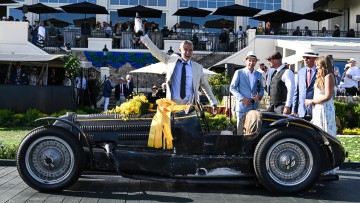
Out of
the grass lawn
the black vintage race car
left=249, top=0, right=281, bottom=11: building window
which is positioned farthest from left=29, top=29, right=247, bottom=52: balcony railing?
the black vintage race car

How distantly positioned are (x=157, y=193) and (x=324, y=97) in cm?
294

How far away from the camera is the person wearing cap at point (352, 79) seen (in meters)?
20.6

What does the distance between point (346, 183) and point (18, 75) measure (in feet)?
63.2

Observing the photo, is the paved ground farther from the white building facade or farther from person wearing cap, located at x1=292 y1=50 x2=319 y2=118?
the white building facade

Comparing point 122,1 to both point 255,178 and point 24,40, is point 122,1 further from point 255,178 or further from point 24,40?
point 255,178

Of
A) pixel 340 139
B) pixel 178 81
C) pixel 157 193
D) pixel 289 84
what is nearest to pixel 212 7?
pixel 340 139

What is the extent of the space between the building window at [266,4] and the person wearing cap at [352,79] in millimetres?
23229

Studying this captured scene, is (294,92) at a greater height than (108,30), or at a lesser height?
Answer: lesser

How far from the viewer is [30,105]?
931 inches

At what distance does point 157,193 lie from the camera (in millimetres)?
7879

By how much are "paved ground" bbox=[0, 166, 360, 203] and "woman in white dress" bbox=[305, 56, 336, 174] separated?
2.85 ft

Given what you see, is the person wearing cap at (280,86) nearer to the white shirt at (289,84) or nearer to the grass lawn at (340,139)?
the white shirt at (289,84)

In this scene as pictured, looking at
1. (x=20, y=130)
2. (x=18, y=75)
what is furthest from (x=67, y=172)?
(x=18, y=75)

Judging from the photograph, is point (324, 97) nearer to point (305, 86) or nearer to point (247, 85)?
point (305, 86)
